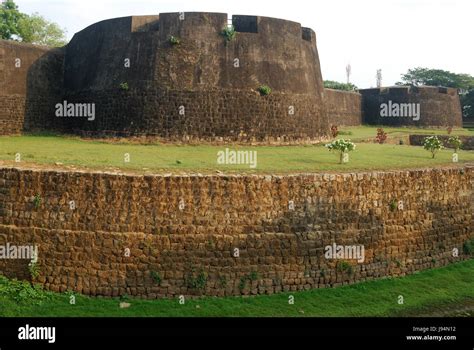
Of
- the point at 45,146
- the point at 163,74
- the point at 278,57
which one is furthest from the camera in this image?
the point at 278,57

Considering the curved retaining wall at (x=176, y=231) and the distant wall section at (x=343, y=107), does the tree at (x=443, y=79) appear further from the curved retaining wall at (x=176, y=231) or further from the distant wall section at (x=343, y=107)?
the curved retaining wall at (x=176, y=231)

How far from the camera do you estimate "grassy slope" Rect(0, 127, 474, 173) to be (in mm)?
8328

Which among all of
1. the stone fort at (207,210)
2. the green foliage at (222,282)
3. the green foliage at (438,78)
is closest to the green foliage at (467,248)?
the stone fort at (207,210)

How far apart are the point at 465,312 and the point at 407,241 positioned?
5.26 ft

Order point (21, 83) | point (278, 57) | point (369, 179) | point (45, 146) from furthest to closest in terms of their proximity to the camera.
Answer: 1. point (21, 83)
2. point (278, 57)
3. point (45, 146)
4. point (369, 179)

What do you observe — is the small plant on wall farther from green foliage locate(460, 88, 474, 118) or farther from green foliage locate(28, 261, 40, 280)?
green foliage locate(460, 88, 474, 118)

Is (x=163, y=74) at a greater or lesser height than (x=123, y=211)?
greater

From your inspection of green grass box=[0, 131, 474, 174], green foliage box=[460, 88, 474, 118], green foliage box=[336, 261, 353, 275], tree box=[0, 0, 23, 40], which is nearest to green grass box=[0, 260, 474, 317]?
green foliage box=[336, 261, 353, 275]

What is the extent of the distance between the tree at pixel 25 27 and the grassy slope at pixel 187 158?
15.4 meters

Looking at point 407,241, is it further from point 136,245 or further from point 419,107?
point 419,107

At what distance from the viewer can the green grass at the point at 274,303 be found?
6719 millimetres

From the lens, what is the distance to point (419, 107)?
2889 centimetres

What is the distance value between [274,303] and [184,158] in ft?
12.3

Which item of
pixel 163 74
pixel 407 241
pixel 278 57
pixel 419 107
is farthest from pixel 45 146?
pixel 419 107
